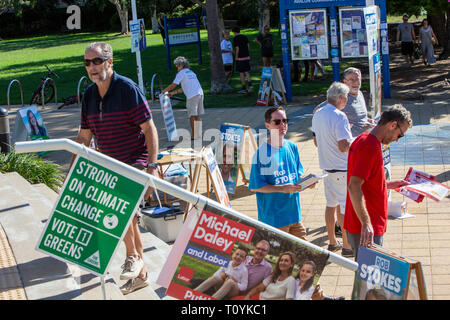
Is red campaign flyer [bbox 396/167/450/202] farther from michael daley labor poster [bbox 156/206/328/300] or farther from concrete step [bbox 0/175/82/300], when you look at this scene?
concrete step [bbox 0/175/82/300]

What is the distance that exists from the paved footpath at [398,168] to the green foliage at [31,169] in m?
1.73

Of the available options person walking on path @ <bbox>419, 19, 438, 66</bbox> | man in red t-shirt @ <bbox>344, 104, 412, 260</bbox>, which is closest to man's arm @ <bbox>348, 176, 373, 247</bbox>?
man in red t-shirt @ <bbox>344, 104, 412, 260</bbox>

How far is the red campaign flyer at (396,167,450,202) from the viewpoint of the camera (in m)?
4.77

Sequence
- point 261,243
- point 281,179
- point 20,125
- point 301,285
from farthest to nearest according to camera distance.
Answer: point 20,125, point 281,179, point 301,285, point 261,243

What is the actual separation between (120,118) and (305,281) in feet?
6.99

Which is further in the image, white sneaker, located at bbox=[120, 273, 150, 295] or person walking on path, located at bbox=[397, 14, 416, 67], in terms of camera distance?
person walking on path, located at bbox=[397, 14, 416, 67]

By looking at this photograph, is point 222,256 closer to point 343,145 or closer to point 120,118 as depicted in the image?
point 120,118

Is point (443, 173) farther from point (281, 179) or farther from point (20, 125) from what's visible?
point (20, 125)

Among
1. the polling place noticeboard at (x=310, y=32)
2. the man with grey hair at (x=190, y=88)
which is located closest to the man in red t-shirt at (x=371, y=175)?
the man with grey hair at (x=190, y=88)

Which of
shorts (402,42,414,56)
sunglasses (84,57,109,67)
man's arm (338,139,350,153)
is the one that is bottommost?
man's arm (338,139,350,153)

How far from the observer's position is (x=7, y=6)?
60.4 m

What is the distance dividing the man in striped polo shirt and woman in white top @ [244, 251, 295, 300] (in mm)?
1479

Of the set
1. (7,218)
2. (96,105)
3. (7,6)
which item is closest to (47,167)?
(7,218)
